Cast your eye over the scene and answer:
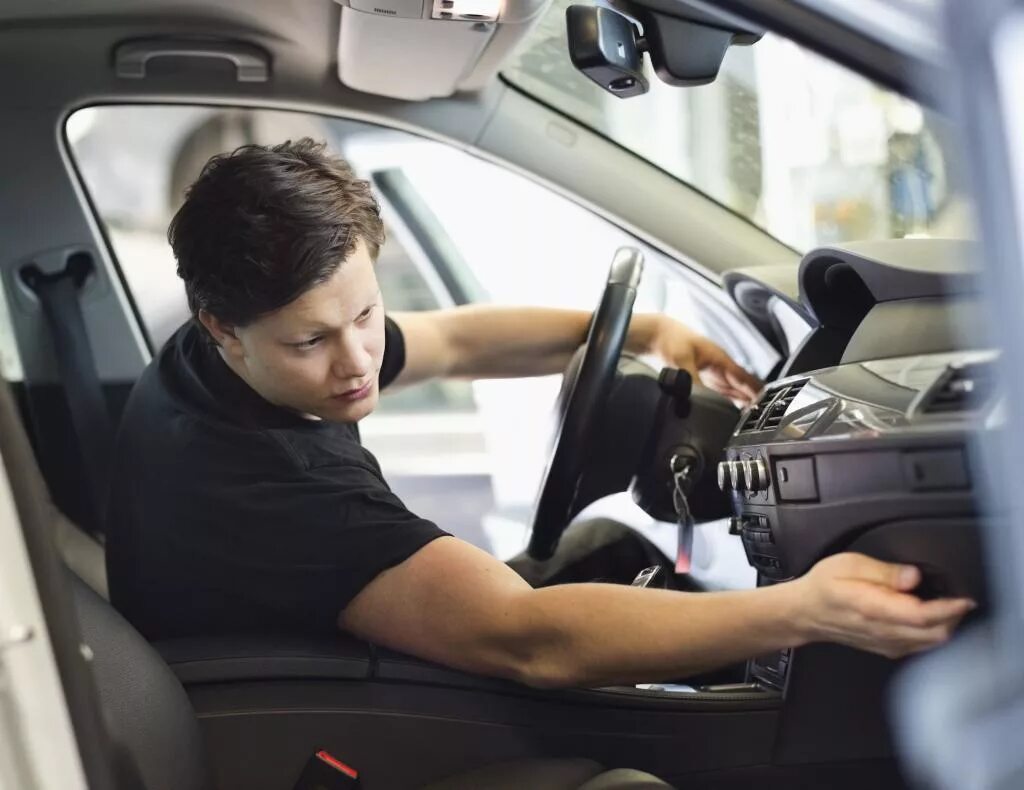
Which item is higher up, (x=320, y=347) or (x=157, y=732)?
(x=320, y=347)

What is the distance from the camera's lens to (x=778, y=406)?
1.32 metres

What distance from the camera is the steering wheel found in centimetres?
153

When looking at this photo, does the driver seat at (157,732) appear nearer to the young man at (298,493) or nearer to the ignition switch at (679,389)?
the young man at (298,493)

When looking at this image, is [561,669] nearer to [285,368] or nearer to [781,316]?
[285,368]

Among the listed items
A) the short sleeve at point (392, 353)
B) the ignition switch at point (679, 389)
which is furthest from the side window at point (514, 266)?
the short sleeve at point (392, 353)

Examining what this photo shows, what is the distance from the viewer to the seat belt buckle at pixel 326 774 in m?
1.34

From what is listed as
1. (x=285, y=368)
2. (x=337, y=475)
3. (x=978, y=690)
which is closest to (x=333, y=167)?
(x=285, y=368)

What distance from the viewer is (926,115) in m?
0.83

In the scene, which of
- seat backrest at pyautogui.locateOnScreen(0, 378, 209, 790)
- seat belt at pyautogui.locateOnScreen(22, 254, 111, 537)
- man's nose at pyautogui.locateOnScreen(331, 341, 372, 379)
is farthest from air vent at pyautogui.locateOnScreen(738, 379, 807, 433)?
seat belt at pyautogui.locateOnScreen(22, 254, 111, 537)

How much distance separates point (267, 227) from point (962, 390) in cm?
78

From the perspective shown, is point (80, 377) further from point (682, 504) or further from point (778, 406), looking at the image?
point (778, 406)

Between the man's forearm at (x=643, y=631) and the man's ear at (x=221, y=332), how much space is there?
471 millimetres

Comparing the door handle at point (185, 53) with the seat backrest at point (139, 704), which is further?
the door handle at point (185, 53)

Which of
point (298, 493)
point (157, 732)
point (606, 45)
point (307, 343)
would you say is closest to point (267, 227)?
point (307, 343)
